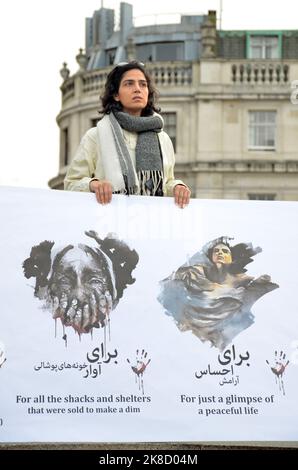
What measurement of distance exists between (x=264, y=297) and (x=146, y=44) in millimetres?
40224

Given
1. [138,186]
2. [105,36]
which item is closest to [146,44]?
[105,36]

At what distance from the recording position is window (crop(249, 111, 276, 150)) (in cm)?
4178

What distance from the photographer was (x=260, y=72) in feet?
139

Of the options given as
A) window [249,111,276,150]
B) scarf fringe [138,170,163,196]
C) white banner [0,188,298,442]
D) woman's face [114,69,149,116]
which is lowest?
white banner [0,188,298,442]

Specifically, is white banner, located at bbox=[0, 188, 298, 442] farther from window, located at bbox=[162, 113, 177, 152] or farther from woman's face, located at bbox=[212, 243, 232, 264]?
window, located at bbox=[162, 113, 177, 152]

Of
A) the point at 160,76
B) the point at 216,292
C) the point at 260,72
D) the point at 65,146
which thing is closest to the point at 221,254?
the point at 216,292

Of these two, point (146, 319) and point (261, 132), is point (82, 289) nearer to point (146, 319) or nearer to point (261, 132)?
point (146, 319)

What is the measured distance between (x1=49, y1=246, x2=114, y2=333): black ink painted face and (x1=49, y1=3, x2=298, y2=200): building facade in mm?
35305

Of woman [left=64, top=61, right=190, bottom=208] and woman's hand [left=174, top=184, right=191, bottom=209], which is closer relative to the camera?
woman's hand [left=174, top=184, right=191, bottom=209]

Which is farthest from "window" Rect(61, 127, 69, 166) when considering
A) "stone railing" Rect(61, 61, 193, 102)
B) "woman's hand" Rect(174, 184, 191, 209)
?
"woman's hand" Rect(174, 184, 191, 209)

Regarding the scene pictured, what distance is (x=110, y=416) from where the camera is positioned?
4.98 m

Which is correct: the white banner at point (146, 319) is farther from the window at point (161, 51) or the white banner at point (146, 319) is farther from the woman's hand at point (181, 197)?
the window at point (161, 51)

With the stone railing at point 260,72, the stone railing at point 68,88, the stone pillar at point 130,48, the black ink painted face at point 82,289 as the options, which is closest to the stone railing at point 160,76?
the stone railing at point 68,88

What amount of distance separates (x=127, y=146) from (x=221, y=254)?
2.69ft
